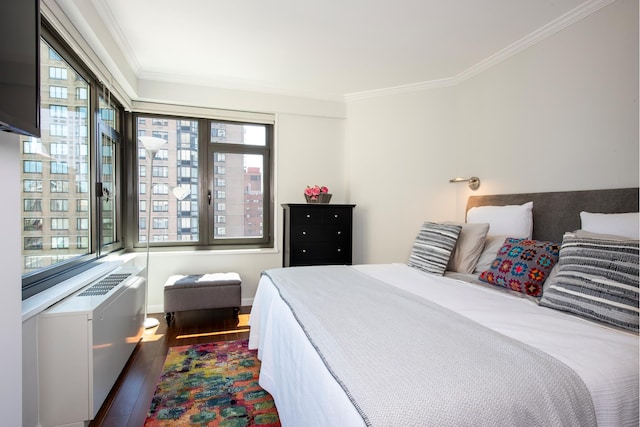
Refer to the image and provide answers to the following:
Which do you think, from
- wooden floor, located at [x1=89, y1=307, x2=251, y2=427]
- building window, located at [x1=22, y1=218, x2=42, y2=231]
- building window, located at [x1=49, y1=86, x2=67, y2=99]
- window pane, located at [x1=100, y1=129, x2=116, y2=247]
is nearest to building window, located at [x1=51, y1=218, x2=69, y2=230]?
building window, located at [x1=22, y1=218, x2=42, y2=231]

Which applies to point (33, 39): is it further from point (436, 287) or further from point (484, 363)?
point (436, 287)

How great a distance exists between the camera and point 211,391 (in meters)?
1.93

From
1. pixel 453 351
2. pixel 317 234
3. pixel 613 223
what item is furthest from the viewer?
pixel 317 234

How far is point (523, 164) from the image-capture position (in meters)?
2.59

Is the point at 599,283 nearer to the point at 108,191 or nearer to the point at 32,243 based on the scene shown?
the point at 32,243

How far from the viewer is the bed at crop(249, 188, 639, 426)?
0.82 m

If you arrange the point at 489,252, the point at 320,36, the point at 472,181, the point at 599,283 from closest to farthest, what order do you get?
the point at 599,283
the point at 489,252
the point at 320,36
the point at 472,181

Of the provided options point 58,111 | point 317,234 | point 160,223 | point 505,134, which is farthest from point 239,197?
point 505,134

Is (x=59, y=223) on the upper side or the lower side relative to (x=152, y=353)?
upper

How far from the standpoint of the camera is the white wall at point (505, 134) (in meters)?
1.98

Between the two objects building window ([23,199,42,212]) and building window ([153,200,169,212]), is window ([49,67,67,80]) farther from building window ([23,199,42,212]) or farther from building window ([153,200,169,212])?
building window ([153,200,169,212])

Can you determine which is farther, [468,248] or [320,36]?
[320,36]

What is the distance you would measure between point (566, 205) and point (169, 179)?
379 cm

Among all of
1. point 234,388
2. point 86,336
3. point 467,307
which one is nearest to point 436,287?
point 467,307
